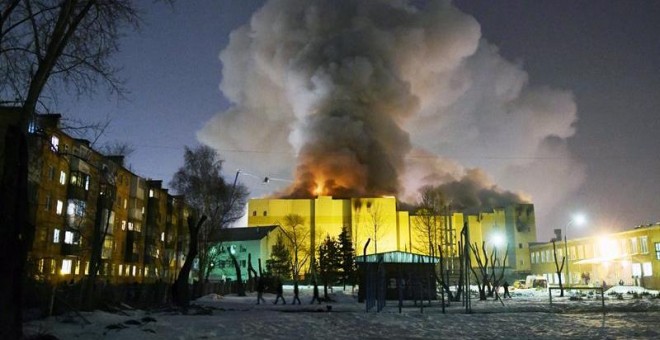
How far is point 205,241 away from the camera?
4838 centimetres

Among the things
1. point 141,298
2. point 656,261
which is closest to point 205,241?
point 141,298

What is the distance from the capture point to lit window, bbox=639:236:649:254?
62.0 metres

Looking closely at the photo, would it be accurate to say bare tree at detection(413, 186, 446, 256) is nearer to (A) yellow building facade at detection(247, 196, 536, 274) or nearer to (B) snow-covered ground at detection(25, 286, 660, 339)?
(A) yellow building facade at detection(247, 196, 536, 274)

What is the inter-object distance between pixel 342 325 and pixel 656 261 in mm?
53614

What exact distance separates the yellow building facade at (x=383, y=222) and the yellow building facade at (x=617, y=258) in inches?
644

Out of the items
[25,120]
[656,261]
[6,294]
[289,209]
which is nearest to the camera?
[6,294]

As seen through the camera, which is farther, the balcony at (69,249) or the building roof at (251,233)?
the building roof at (251,233)

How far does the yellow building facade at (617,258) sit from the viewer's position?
60312 mm

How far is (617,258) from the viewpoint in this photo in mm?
66688

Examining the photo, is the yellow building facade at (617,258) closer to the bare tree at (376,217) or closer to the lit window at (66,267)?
the bare tree at (376,217)

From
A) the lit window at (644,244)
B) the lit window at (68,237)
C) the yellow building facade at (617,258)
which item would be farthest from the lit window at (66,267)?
the lit window at (644,244)

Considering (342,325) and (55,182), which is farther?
(55,182)

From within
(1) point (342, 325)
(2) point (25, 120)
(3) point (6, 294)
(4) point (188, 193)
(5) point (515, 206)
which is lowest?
(1) point (342, 325)

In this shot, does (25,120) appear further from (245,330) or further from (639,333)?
(639,333)
